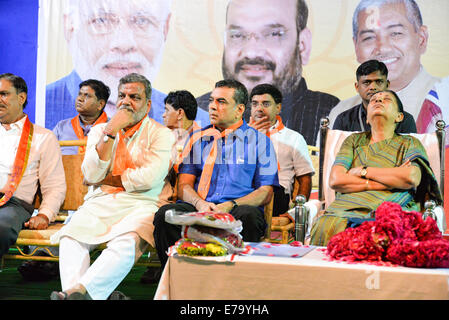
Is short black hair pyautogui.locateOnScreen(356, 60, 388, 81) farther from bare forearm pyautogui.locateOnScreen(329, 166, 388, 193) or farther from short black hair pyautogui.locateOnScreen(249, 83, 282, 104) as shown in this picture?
bare forearm pyautogui.locateOnScreen(329, 166, 388, 193)

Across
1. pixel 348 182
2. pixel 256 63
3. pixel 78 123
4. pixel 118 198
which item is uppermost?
pixel 256 63

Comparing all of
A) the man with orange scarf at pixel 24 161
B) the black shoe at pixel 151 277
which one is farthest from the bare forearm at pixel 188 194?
the man with orange scarf at pixel 24 161

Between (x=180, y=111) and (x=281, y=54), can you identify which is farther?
(x=281, y=54)

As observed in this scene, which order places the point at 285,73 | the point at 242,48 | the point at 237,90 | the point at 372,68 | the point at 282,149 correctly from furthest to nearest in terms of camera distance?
the point at 242,48, the point at 285,73, the point at 372,68, the point at 282,149, the point at 237,90

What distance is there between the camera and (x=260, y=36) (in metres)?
5.63

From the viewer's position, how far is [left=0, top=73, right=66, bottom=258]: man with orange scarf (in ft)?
12.5

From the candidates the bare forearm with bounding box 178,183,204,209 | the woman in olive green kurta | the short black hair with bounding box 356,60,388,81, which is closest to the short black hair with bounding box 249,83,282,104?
the short black hair with bounding box 356,60,388,81

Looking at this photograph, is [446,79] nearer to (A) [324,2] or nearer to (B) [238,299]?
(A) [324,2]

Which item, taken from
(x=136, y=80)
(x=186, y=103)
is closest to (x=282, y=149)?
(x=186, y=103)

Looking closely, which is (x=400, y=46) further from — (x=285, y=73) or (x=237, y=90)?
(x=237, y=90)

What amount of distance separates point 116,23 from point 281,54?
1892 mm

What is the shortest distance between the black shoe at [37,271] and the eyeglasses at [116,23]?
Result: 284cm

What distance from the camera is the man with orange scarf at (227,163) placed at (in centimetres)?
361

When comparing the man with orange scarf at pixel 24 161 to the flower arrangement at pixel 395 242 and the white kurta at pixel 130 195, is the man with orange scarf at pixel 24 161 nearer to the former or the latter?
the white kurta at pixel 130 195
